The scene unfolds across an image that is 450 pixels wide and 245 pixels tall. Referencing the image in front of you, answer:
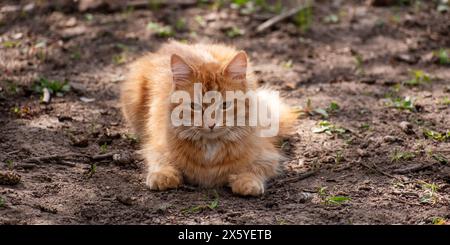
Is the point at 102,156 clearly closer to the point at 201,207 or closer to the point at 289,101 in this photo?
the point at 201,207

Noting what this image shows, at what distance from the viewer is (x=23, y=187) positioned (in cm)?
429

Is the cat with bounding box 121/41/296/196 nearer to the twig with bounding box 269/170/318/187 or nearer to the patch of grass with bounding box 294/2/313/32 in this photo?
the twig with bounding box 269/170/318/187

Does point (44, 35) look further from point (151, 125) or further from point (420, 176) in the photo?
point (420, 176)

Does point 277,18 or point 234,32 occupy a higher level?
point 277,18

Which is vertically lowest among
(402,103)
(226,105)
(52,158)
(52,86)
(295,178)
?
(295,178)

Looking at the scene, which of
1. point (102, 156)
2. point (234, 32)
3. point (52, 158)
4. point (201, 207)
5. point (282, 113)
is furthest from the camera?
point (234, 32)

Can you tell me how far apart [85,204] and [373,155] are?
86.4 inches

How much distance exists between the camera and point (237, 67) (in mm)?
4434

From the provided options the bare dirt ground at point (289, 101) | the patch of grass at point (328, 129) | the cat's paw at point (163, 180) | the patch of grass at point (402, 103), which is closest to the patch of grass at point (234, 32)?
the bare dirt ground at point (289, 101)

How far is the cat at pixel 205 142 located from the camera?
173 inches

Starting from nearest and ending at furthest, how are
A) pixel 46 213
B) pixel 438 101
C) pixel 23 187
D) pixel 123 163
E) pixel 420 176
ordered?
pixel 46 213, pixel 23 187, pixel 420 176, pixel 123 163, pixel 438 101

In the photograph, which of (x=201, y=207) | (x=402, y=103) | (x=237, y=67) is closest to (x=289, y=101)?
(x=402, y=103)

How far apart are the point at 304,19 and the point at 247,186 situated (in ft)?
12.5

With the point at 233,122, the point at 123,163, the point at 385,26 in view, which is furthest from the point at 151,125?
the point at 385,26
